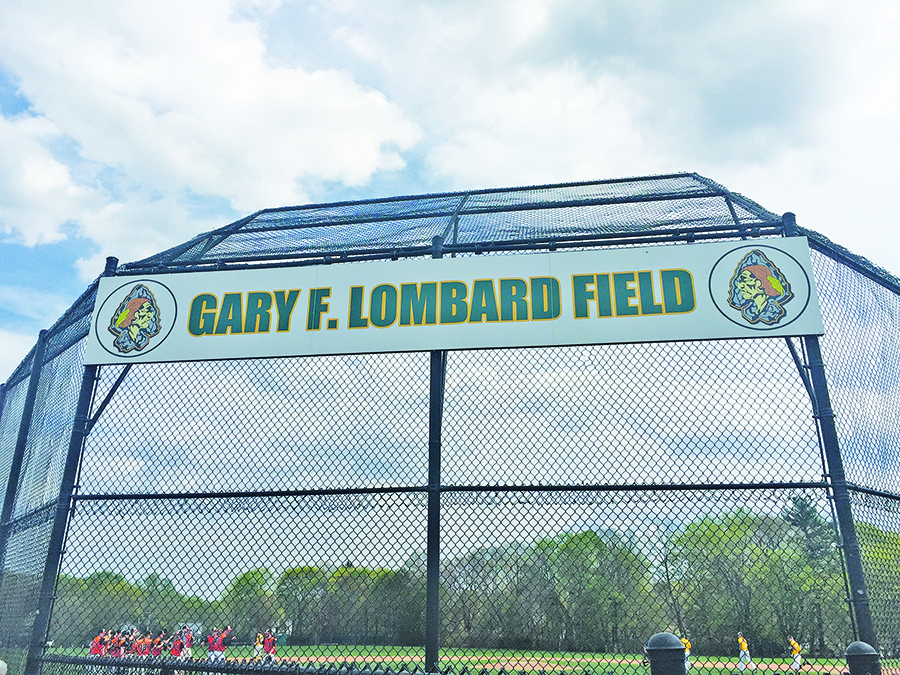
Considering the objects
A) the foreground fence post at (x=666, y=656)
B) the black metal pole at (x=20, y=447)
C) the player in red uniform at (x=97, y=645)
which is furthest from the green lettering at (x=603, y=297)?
the black metal pole at (x=20, y=447)

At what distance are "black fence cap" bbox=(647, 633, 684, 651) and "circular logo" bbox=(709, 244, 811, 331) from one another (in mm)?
2484

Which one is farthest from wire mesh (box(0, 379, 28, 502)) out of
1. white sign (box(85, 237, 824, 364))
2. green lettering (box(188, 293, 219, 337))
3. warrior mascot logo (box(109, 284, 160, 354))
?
green lettering (box(188, 293, 219, 337))

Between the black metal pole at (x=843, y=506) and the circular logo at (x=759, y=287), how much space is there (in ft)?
1.43

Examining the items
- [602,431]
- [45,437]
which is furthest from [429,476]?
[45,437]

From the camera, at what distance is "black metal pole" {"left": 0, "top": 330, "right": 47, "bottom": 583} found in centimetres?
536

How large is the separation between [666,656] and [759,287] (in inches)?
112

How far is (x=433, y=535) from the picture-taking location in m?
3.85

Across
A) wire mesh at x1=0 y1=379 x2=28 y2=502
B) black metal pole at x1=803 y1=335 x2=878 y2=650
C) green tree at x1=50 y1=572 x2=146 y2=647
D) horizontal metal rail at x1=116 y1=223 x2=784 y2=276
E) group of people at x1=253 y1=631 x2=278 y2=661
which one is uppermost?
horizontal metal rail at x1=116 y1=223 x2=784 y2=276

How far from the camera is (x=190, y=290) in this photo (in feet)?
16.5

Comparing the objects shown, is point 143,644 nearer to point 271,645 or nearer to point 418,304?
point 271,645

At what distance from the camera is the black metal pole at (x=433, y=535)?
3.71 metres

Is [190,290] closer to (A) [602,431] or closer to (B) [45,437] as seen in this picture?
(B) [45,437]

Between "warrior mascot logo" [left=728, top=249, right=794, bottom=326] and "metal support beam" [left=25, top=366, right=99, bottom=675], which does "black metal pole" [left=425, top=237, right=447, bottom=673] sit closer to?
"warrior mascot logo" [left=728, top=249, right=794, bottom=326]

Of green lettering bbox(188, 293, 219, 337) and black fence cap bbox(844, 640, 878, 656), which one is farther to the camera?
green lettering bbox(188, 293, 219, 337)
